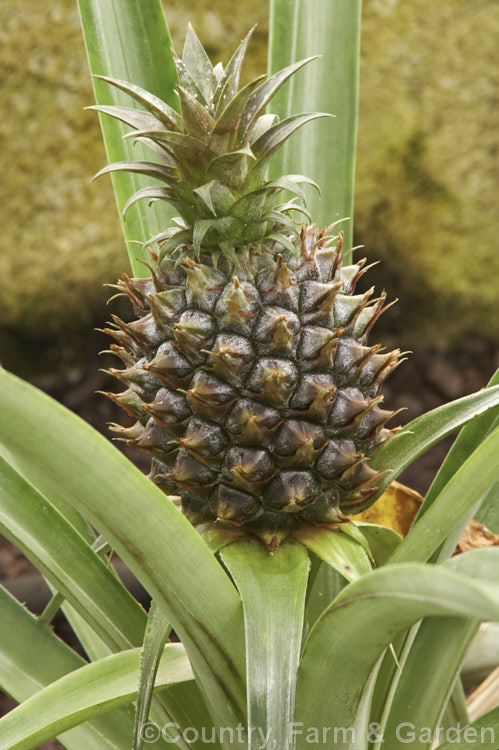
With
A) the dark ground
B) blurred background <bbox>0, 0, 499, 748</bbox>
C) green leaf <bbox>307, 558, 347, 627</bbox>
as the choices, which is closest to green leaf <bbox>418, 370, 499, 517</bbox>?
green leaf <bbox>307, 558, 347, 627</bbox>

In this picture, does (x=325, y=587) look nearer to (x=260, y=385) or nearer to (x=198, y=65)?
(x=260, y=385)

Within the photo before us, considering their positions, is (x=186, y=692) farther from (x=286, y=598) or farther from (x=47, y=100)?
(x=47, y=100)

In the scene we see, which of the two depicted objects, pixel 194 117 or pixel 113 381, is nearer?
pixel 194 117

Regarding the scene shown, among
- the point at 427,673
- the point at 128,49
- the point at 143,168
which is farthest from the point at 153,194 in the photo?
the point at 427,673

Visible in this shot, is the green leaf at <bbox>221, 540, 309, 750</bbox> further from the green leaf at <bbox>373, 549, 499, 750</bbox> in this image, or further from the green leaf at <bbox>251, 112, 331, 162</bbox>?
the green leaf at <bbox>251, 112, 331, 162</bbox>

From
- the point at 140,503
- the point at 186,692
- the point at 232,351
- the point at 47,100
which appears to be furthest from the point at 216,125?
the point at 47,100
